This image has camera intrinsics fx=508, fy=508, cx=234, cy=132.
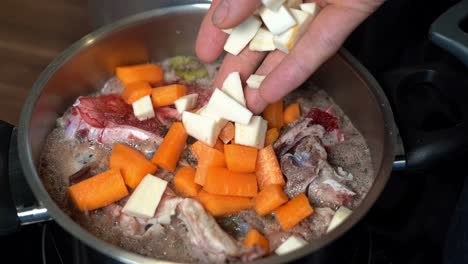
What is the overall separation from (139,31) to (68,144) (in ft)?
1.27

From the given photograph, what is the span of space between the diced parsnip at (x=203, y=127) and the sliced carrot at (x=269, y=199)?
178 mm

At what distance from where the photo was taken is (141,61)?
1.52m

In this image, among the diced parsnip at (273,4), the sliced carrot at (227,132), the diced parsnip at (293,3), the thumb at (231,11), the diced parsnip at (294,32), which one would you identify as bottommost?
the sliced carrot at (227,132)

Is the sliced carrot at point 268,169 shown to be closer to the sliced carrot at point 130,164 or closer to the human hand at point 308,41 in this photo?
the human hand at point 308,41

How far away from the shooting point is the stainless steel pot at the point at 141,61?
1.05 metres

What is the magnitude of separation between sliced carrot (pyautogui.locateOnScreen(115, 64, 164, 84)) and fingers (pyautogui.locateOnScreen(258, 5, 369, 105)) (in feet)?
1.27

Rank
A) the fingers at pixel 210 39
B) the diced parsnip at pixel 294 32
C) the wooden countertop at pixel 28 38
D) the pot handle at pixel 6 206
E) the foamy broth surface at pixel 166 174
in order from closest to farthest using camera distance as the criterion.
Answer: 1. the pot handle at pixel 6 206
2. the foamy broth surface at pixel 166 174
3. the diced parsnip at pixel 294 32
4. the fingers at pixel 210 39
5. the wooden countertop at pixel 28 38

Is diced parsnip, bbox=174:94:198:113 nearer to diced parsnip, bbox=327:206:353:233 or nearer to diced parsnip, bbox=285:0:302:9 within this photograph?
diced parsnip, bbox=285:0:302:9

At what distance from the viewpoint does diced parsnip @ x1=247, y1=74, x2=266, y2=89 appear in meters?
1.24

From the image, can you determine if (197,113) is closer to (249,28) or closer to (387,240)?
(249,28)

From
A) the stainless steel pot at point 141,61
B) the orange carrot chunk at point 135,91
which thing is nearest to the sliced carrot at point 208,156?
the orange carrot chunk at point 135,91

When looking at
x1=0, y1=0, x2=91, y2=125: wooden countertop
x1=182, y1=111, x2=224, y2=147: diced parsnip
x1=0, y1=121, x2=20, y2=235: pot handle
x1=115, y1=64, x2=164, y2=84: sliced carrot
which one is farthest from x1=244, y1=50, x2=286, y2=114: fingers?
x1=0, y1=0, x2=91, y2=125: wooden countertop

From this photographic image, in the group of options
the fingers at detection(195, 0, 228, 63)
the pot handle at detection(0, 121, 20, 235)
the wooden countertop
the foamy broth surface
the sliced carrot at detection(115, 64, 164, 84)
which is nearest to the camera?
the pot handle at detection(0, 121, 20, 235)

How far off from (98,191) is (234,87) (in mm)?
407
